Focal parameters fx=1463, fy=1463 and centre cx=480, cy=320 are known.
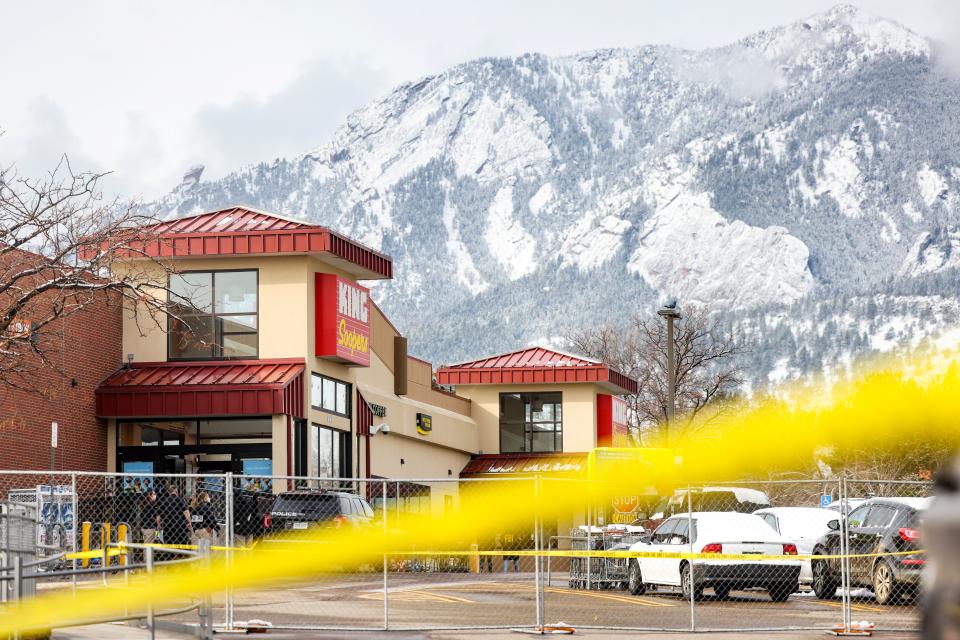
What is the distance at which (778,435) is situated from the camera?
7387mm

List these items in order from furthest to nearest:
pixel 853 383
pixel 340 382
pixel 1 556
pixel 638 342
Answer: pixel 638 342, pixel 340 382, pixel 1 556, pixel 853 383

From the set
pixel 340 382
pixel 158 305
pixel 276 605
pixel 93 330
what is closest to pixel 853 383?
pixel 276 605

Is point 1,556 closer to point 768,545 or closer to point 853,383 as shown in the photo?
point 853,383

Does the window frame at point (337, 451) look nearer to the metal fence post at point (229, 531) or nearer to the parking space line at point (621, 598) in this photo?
the parking space line at point (621, 598)

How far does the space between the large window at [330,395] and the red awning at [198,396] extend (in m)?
1.49

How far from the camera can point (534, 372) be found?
5047 centimetres

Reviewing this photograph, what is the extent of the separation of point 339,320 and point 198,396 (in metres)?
4.05

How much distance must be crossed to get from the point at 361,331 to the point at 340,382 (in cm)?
138

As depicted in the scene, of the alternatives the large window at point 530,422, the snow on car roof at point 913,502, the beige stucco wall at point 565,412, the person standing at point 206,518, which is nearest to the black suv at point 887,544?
the snow on car roof at point 913,502

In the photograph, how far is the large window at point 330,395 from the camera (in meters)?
34.3

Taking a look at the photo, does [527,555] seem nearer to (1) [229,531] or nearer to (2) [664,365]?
(1) [229,531]

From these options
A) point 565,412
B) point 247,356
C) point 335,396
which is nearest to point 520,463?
point 565,412

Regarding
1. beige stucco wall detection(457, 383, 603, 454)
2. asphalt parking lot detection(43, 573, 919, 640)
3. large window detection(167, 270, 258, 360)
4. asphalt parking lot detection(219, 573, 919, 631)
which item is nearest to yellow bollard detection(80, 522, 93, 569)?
asphalt parking lot detection(43, 573, 919, 640)

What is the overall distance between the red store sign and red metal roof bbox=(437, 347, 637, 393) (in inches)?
577
